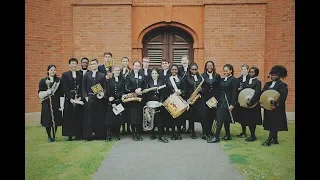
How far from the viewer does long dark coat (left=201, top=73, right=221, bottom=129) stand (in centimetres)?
655

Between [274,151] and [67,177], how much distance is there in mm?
2871

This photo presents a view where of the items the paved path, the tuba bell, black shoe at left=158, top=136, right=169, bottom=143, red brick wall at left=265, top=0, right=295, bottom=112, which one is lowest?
the paved path

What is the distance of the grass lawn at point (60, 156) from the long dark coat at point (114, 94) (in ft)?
1.50

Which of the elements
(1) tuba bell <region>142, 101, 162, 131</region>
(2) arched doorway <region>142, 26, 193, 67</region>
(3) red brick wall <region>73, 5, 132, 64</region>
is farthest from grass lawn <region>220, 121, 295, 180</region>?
(3) red brick wall <region>73, 5, 132, 64</region>

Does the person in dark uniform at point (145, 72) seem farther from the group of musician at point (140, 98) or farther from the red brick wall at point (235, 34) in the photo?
the red brick wall at point (235, 34)

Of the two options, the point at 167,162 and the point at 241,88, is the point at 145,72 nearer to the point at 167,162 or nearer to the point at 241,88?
the point at 241,88

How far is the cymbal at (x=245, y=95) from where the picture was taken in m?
6.15

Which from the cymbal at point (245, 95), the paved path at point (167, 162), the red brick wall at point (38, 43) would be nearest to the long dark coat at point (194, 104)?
the paved path at point (167, 162)

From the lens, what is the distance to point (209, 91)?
661 centimetres

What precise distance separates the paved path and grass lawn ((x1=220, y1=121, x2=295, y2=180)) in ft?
0.50

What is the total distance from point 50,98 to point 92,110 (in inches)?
33.2

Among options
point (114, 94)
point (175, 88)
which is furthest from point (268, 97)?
point (114, 94)

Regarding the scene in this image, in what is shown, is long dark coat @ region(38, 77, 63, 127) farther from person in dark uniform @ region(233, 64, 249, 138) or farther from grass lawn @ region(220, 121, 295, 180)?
person in dark uniform @ region(233, 64, 249, 138)

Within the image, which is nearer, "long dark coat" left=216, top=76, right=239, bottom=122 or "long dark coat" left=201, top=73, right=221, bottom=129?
"long dark coat" left=216, top=76, right=239, bottom=122
